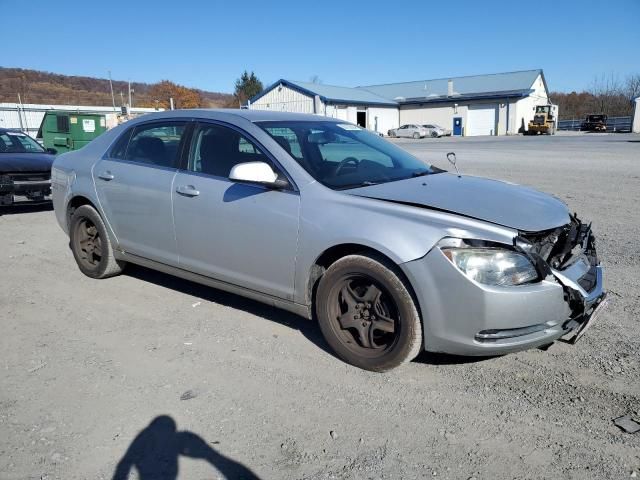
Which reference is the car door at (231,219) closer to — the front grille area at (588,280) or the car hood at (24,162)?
the front grille area at (588,280)

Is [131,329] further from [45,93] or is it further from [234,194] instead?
[45,93]

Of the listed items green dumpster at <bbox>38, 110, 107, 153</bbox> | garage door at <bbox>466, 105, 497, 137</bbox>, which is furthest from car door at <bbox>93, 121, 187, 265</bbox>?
garage door at <bbox>466, 105, 497, 137</bbox>

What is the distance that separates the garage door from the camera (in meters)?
53.4

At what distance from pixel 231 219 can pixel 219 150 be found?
0.67m

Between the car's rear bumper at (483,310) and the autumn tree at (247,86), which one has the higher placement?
the autumn tree at (247,86)

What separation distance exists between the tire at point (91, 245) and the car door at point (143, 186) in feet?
0.75

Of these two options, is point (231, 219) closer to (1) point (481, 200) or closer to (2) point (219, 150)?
(2) point (219, 150)

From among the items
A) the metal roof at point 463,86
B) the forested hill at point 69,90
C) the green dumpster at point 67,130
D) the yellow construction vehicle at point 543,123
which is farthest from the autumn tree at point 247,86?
the green dumpster at point 67,130

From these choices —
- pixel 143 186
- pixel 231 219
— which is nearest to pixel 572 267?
pixel 231 219

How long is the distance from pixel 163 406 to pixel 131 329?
132cm

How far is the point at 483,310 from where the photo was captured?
2979 mm

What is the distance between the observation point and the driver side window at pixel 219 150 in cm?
413

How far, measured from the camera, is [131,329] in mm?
4234

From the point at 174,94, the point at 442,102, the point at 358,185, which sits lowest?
the point at 358,185
